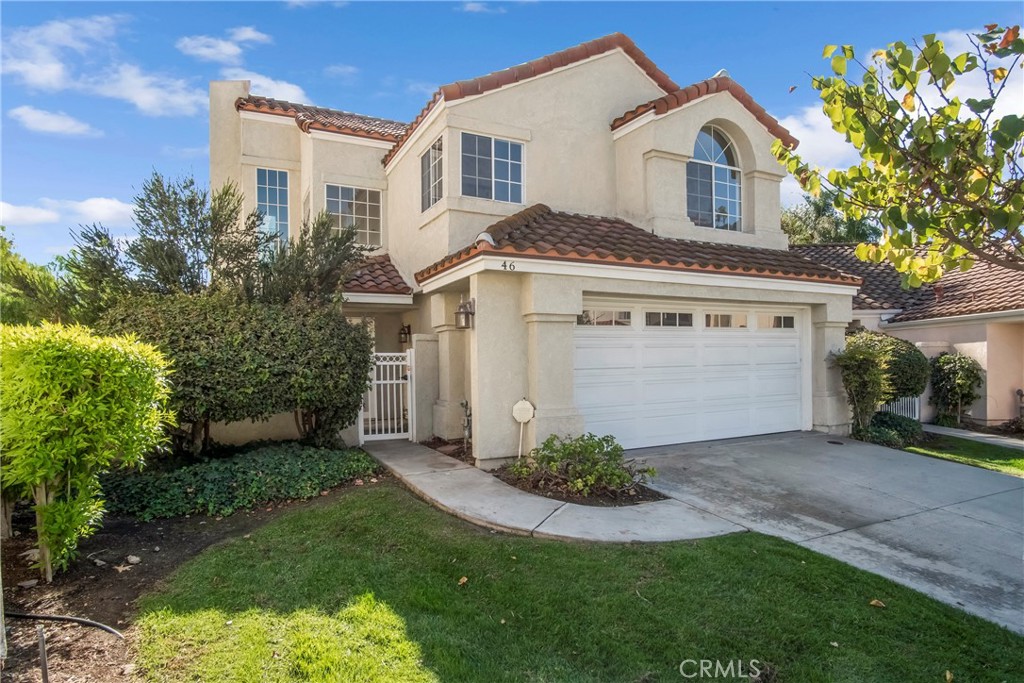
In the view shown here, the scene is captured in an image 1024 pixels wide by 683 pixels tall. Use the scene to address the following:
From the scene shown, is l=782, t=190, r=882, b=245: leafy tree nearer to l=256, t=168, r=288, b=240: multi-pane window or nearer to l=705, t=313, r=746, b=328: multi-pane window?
l=705, t=313, r=746, b=328: multi-pane window

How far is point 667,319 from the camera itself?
10.0 meters

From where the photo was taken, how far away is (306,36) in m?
8.57

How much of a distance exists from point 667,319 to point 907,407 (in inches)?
348

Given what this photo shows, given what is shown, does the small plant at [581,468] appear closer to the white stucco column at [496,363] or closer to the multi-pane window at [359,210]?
the white stucco column at [496,363]

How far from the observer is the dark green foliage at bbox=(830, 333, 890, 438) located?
36.0ft

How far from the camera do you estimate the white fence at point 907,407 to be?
1402cm

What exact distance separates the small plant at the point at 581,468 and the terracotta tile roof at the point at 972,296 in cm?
1127

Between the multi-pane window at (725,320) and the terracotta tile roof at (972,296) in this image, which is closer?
the multi-pane window at (725,320)

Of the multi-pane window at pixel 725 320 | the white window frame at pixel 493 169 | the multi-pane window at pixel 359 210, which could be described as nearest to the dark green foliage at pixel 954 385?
the multi-pane window at pixel 725 320

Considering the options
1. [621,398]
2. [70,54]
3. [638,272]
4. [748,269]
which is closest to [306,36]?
[70,54]

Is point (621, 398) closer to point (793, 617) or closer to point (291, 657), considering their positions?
point (793, 617)

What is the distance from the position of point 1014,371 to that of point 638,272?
12.0 m

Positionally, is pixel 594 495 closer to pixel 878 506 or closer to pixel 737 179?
pixel 878 506

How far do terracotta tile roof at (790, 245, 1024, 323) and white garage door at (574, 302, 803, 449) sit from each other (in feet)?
13.2
